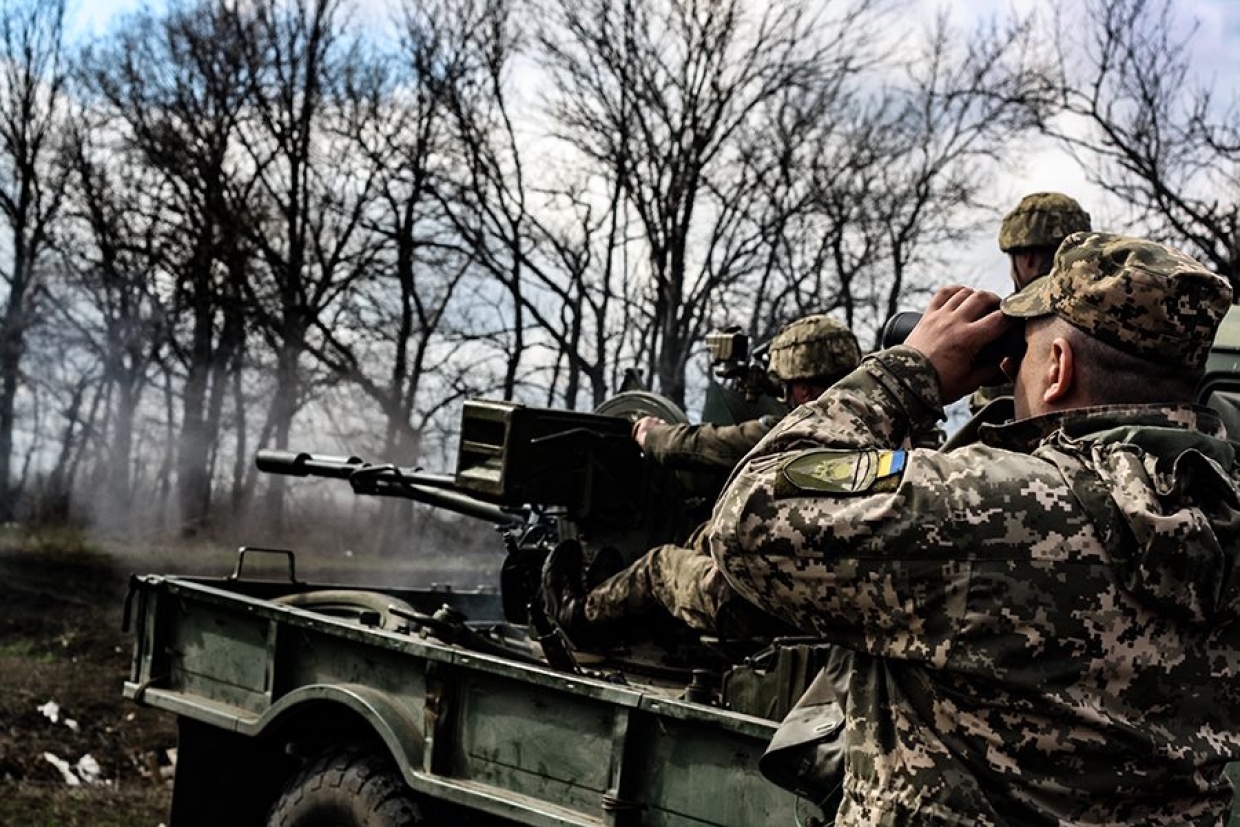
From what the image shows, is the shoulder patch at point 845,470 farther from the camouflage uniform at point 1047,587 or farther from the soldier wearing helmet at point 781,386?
the soldier wearing helmet at point 781,386

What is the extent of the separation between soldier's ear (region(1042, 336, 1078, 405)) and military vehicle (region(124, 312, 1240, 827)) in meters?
1.11

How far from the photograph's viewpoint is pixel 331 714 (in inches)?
200

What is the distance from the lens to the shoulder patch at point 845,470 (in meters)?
2.16

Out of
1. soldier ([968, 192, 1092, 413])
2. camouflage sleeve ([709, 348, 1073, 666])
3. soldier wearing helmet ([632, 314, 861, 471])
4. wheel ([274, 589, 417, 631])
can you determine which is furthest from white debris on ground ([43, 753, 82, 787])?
camouflage sleeve ([709, 348, 1073, 666])

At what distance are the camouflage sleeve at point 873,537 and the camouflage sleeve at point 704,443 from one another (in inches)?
109

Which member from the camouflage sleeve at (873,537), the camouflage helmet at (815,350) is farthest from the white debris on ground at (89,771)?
the camouflage sleeve at (873,537)

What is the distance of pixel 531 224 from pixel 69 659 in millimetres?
6677

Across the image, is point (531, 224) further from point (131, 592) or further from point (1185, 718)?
point (1185, 718)

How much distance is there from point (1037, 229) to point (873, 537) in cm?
345

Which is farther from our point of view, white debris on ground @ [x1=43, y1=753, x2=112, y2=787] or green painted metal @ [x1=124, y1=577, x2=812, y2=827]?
white debris on ground @ [x1=43, y1=753, x2=112, y2=787]

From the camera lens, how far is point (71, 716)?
9.16 m

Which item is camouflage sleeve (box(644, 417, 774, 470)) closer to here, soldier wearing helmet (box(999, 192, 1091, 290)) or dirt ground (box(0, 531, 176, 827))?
soldier wearing helmet (box(999, 192, 1091, 290))

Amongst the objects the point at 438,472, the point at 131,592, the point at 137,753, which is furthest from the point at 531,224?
the point at 131,592

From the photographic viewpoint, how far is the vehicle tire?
15.1 ft
